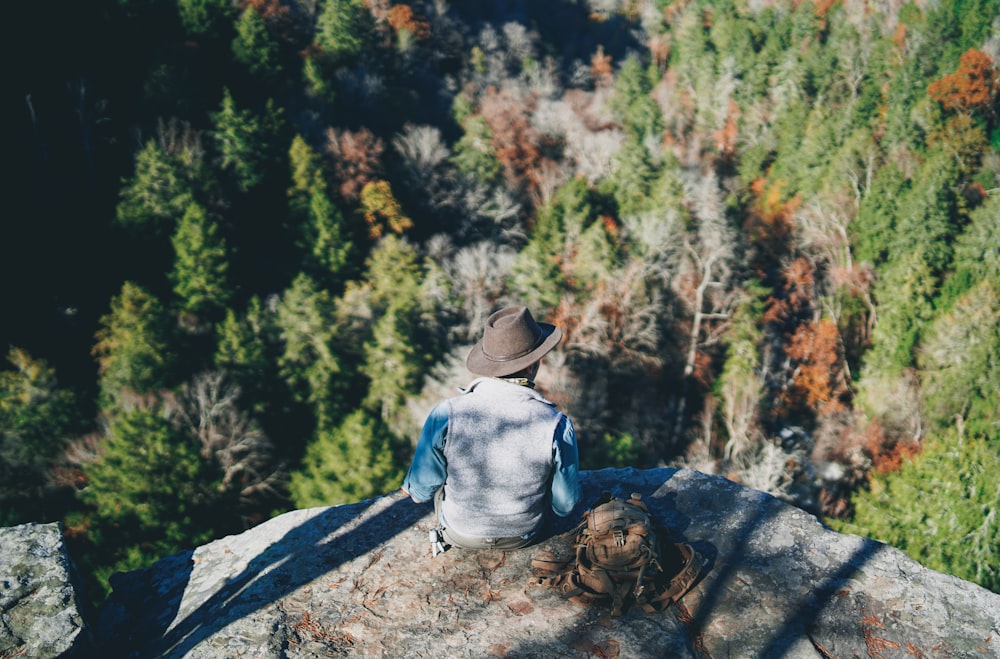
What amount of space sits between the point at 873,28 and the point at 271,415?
49641 millimetres

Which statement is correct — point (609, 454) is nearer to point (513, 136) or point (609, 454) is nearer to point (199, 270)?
point (199, 270)

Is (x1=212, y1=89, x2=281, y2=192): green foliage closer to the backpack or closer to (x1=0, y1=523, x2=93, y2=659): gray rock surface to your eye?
(x1=0, y1=523, x2=93, y2=659): gray rock surface

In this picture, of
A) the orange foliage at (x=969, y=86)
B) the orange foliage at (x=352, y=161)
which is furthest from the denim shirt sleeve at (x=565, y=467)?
the orange foliage at (x=969, y=86)

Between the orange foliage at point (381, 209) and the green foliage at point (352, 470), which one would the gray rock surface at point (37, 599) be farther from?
the orange foliage at point (381, 209)

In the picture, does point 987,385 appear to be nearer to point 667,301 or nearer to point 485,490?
point 667,301

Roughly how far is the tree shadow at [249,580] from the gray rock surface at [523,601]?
0.03 ft

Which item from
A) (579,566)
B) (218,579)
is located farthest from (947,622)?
(218,579)

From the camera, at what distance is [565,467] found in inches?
126

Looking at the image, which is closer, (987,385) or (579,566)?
(579,566)

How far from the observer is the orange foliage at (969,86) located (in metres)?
36.8

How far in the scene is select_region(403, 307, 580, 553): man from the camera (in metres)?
3.11

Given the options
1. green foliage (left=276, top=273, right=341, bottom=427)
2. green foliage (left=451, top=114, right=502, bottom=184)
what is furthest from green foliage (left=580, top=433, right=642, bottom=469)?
green foliage (left=451, top=114, right=502, bottom=184)

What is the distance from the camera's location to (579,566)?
3.29m

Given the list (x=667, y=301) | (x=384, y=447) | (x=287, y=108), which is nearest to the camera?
(x=384, y=447)
